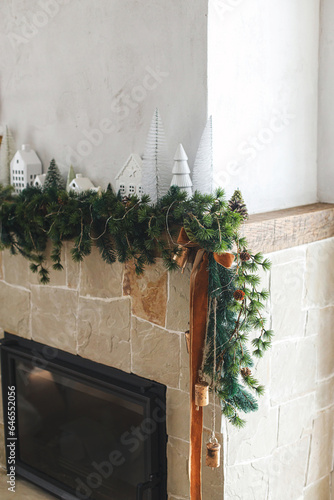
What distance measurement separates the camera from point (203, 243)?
1466 mm

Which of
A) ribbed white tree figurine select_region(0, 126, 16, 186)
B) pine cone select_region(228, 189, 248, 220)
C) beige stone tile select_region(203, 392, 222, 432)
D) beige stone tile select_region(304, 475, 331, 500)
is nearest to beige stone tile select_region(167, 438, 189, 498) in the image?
beige stone tile select_region(203, 392, 222, 432)

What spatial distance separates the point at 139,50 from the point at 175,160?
393 millimetres

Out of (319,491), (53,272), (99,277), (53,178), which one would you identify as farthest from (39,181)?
(319,491)

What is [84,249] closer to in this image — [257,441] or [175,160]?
[175,160]

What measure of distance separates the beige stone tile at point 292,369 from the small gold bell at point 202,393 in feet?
1.14

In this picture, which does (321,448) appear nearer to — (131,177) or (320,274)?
(320,274)

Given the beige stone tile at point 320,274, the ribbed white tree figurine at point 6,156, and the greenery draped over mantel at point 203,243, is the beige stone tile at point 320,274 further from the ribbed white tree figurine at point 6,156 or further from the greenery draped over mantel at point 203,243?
the ribbed white tree figurine at point 6,156

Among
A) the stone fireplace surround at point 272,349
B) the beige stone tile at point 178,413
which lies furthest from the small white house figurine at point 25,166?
the beige stone tile at point 178,413

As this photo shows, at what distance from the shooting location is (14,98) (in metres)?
2.14

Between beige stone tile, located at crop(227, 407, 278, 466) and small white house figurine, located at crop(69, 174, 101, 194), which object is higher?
small white house figurine, located at crop(69, 174, 101, 194)

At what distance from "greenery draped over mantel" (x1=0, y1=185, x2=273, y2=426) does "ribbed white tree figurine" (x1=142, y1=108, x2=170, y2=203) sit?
5 cm

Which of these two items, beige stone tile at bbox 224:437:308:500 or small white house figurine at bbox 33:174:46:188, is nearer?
beige stone tile at bbox 224:437:308:500

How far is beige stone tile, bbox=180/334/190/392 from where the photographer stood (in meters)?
1.67

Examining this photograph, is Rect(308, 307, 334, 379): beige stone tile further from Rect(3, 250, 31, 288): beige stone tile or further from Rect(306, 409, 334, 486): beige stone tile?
Rect(3, 250, 31, 288): beige stone tile
